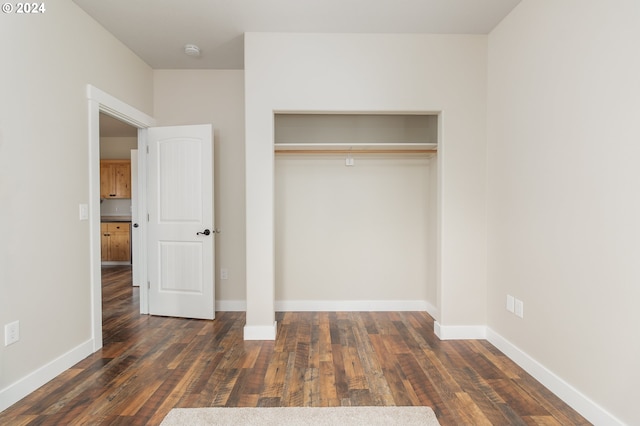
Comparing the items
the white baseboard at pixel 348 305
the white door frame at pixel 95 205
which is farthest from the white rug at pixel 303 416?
the white baseboard at pixel 348 305

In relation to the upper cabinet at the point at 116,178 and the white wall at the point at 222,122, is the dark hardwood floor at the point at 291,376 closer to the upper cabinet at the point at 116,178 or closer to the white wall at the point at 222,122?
the white wall at the point at 222,122

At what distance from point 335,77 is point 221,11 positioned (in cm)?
107

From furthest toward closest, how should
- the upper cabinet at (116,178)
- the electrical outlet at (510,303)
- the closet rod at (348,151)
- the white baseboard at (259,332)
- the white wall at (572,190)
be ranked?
1. the upper cabinet at (116,178)
2. the closet rod at (348,151)
3. the white baseboard at (259,332)
4. the electrical outlet at (510,303)
5. the white wall at (572,190)

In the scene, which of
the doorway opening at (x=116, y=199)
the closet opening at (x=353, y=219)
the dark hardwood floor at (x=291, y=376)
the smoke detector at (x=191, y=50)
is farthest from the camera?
the doorway opening at (x=116, y=199)

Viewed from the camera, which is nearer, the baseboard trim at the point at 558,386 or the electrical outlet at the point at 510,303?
the baseboard trim at the point at 558,386

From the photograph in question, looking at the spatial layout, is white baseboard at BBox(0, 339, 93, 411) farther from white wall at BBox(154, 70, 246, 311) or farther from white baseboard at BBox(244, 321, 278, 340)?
white wall at BBox(154, 70, 246, 311)

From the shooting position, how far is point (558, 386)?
2.10 meters

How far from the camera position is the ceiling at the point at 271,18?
100 inches

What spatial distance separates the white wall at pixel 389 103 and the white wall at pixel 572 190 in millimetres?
237

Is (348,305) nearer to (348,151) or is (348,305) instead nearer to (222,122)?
(348,151)

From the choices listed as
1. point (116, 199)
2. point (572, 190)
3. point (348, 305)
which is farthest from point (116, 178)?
point (572, 190)

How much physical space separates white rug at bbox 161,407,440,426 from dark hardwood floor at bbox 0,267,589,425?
0.07 m

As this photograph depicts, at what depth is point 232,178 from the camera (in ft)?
12.3

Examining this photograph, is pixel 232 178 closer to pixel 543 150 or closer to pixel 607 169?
pixel 543 150
